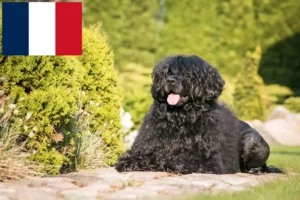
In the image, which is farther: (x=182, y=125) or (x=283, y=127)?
(x=283, y=127)

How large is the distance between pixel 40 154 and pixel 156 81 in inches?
56.7

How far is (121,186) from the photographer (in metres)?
5.41

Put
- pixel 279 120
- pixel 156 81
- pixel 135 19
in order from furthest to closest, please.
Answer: pixel 135 19
pixel 279 120
pixel 156 81

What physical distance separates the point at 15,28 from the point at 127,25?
12714 mm

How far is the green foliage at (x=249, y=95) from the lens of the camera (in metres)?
17.0

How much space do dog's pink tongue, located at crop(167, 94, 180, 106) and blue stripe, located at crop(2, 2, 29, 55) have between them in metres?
1.52

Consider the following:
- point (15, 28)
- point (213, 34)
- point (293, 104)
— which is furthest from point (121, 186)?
point (213, 34)

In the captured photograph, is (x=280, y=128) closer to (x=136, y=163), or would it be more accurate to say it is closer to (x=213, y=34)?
(x=213, y=34)

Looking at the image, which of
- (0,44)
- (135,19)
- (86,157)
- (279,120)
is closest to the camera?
(0,44)

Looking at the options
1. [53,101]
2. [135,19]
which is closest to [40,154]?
[53,101]

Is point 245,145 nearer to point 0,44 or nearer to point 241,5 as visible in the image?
point 0,44

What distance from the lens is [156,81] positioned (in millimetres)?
6805

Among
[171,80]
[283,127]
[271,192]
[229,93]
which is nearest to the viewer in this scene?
[271,192]

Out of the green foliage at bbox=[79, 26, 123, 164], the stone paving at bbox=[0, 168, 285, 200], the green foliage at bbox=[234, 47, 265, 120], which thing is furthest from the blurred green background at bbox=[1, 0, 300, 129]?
the stone paving at bbox=[0, 168, 285, 200]
